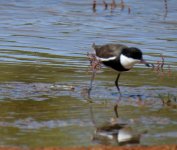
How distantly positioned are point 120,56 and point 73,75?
1.76 meters

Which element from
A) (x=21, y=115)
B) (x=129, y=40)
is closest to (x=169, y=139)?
(x=21, y=115)

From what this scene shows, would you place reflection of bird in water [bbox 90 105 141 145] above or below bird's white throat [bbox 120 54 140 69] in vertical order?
below

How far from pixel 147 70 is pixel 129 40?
123 inches

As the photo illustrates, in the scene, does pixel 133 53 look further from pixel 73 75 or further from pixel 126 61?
pixel 73 75

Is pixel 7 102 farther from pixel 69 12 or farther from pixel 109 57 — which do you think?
pixel 69 12

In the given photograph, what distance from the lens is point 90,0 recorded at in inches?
845

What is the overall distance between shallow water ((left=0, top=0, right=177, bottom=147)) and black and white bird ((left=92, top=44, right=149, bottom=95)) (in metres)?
0.42

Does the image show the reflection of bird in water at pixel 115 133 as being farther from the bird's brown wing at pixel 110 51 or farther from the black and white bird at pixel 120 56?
the bird's brown wing at pixel 110 51

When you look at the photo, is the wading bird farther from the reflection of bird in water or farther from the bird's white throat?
the reflection of bird in water

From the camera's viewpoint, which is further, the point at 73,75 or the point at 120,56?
the point at 73,75

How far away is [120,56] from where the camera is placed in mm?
10164

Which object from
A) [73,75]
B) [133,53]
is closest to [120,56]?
[133,53]

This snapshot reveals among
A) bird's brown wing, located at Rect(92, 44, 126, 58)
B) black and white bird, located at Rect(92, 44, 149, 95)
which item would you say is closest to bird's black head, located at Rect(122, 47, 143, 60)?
black and white bird, located at Rect(92, 44, 149, 95)

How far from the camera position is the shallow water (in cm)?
850
